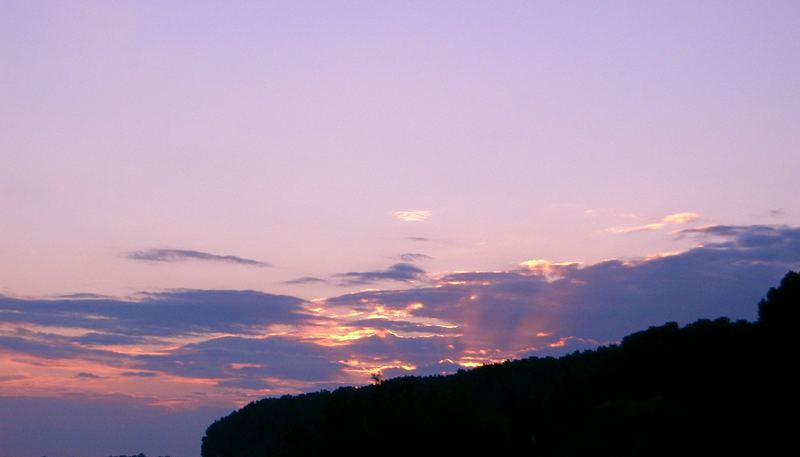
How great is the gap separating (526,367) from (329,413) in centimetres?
3981

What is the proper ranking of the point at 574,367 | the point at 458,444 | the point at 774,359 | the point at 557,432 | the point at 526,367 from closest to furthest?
the point at 458,444
the point at 774,359
the point at 557,432
the point at 574,367
the point at 526,367

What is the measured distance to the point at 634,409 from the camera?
46.9m

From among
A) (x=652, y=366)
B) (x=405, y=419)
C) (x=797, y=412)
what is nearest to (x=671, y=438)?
(x=797, y=412)

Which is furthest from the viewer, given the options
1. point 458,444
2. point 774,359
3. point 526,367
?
point 526,367

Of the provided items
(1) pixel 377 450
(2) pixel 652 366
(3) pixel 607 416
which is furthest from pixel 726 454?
(1) pixel 377 450

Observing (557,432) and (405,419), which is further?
(557,432)

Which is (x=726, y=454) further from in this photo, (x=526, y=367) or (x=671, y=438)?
(x=526, y=367)

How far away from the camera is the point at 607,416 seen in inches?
1891

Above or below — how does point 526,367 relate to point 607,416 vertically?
above

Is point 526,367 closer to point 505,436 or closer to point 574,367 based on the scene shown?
point 574,367

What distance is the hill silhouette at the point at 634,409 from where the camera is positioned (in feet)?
137

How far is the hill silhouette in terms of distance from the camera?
41.7 m

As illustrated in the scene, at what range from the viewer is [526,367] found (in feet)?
265

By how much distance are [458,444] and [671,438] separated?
34.4 feet
